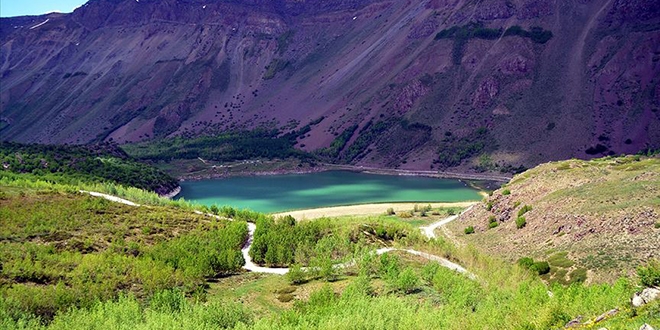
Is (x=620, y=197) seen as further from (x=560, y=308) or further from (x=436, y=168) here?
(x=436, y=168)

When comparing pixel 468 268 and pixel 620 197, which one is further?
pixel 620 197

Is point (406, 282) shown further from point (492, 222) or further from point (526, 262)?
point (492, 222)

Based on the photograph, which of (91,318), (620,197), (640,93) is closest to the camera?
(91,318)

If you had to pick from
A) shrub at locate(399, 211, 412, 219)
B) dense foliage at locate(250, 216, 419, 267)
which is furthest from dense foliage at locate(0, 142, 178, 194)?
dense foliage at locate(250, 216, 419, 267)

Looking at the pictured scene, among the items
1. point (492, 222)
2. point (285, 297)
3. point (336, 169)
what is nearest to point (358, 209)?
point (492, 222)

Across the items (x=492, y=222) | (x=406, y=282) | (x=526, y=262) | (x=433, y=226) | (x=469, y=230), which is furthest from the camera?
(x=433, y=226)

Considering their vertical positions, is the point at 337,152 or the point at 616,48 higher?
the point at 616,48

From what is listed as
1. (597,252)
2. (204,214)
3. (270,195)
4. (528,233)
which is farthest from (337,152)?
(597,252)
